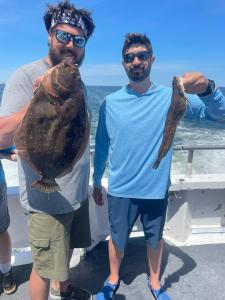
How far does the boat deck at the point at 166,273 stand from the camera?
3.11m

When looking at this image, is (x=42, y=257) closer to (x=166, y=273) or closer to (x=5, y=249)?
(x=5, y=249)

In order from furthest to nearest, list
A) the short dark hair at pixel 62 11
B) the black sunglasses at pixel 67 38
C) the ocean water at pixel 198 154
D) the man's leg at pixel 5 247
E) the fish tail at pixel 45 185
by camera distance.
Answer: the ocean water at pixel 198 154, the man's leg at pixel 5 247, the short dark hair at pixel 62 11, the black sunglasses at pixel 67 38, the fish tail at pixel 45 185

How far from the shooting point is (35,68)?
2162mm

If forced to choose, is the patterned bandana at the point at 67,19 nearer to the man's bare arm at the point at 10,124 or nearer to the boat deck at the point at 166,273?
the man's bare arm at the point at 10,124

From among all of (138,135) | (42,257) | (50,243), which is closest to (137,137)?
(138,135)

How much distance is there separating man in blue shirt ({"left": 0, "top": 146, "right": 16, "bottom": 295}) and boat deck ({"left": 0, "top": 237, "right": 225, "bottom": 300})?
100 mm

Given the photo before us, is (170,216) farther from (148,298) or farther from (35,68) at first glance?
(35,68)

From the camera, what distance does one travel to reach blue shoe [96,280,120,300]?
2.98 metres

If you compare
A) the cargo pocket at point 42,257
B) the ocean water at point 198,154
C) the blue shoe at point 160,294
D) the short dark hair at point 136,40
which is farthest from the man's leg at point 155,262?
the ocean water at point 198,154

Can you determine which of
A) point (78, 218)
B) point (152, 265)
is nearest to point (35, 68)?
point (78, 218)

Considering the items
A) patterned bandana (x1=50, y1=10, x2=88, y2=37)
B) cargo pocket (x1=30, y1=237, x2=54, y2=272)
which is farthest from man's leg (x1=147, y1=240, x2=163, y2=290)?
patterned bandana (x1=50, y1=10, x2=88, y2=37)

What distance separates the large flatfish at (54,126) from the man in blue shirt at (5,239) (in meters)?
0.87

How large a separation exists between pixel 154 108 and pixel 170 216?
174 centimetres

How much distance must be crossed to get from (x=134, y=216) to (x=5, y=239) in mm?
1189
